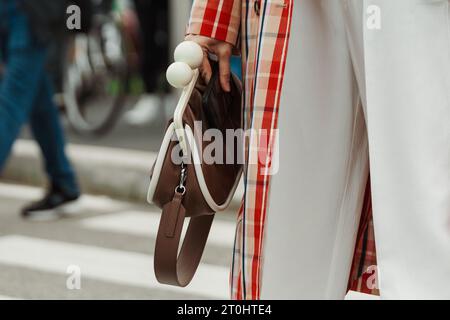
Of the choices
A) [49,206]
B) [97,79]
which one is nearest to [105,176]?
[49,206]

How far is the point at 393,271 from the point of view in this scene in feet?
7.25

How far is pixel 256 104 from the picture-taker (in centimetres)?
235

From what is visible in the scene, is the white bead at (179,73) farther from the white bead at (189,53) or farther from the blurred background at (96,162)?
the blurred background at (96,162)

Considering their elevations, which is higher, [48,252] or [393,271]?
[393,271]

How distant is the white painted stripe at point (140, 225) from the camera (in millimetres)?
5066

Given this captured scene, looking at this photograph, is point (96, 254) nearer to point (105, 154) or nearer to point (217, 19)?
point (105, 154)

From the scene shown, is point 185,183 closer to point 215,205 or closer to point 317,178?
point 215,205

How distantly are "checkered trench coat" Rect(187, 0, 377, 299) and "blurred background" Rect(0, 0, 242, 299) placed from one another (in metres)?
1.56

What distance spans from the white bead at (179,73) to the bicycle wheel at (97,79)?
5.26 metres

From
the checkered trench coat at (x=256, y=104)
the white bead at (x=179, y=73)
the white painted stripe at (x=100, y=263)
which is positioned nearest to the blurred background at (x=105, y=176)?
the white painted stripe at (x=100, y=263)

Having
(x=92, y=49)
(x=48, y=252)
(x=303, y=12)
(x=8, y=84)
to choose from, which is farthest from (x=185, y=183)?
(x=92, y=49)

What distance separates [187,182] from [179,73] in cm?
24

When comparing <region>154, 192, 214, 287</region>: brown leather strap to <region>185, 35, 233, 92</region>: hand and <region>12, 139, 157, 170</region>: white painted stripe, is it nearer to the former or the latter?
<region>185, 35, 233, 92</region>: hand

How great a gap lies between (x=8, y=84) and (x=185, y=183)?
288 centimetres
